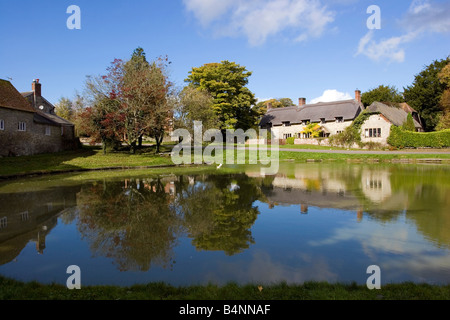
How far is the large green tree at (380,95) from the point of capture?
56.2m

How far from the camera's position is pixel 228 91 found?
159ft

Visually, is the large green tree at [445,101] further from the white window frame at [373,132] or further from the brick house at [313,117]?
the brick house at [313,117]

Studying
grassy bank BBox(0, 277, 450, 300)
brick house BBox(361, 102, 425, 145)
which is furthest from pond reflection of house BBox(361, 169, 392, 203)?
brick house BBox(361, 102, 425, 145)

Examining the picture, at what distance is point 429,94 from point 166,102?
40.6 meters

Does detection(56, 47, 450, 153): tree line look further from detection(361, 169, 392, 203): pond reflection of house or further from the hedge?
detection(361, 169, 392, 203): pond reflection of house

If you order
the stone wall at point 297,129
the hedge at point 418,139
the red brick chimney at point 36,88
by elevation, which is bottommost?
the hedge at point 418,139

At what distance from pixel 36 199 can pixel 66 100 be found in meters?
57.0

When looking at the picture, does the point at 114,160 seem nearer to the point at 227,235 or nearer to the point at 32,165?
the point at 32,165

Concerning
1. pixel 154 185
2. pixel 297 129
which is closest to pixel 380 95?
pixel 297 129

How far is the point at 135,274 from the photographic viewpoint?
543 cm

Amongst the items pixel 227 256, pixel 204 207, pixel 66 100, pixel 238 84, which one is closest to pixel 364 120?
pixel 238 84

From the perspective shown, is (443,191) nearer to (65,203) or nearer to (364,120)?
(65,203)

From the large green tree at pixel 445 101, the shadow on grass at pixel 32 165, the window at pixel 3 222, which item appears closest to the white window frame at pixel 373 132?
the large green tree at pixel 445 101

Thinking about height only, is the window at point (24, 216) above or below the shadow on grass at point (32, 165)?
below
